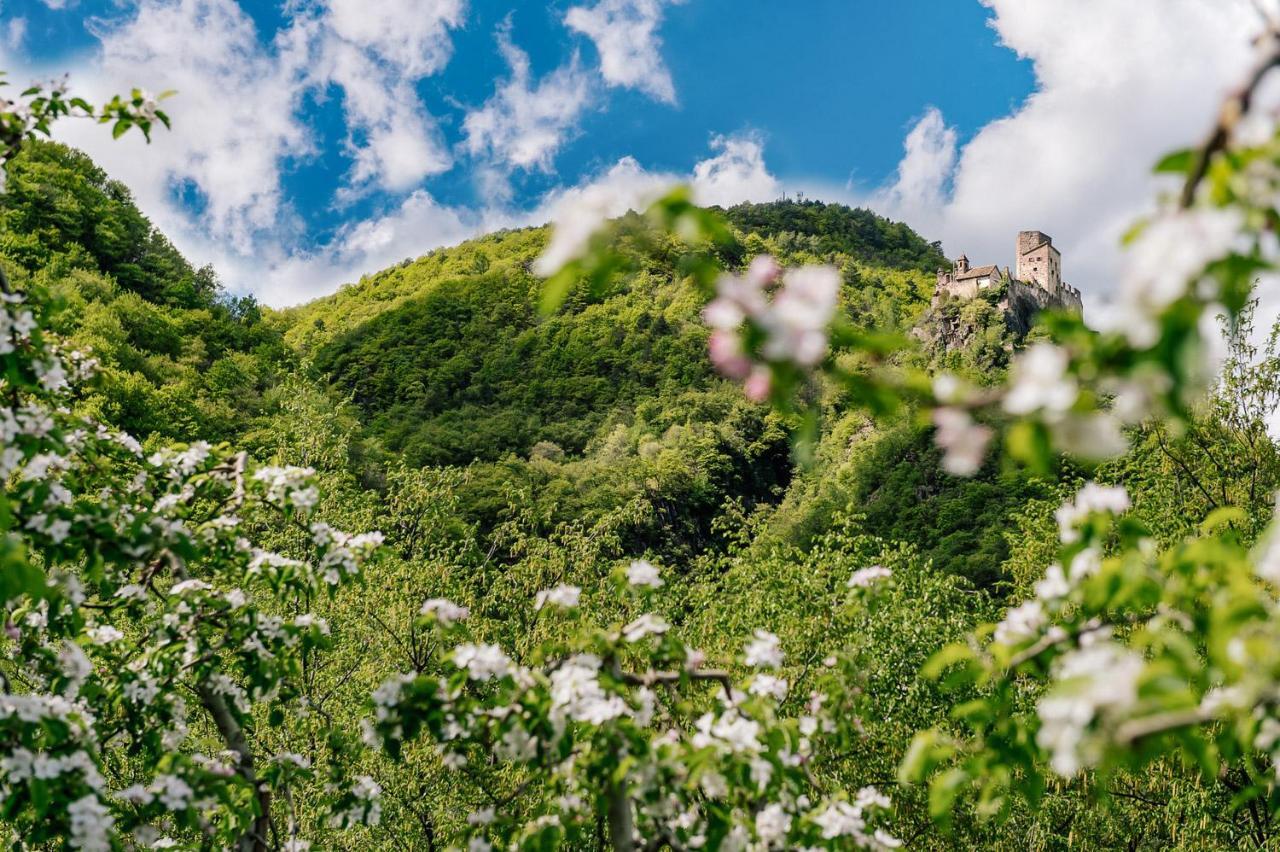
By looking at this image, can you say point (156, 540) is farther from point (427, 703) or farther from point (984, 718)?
point (984, 718)

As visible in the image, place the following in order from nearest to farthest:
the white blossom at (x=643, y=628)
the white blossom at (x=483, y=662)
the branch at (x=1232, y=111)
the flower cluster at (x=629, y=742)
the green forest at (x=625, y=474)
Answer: the branch at (x=1232, y=111), the flower cluster at (x=629, y=742), the white blossom at (x=483, y=662), the white blossom at (x=643, y=628), the green forest at (x=625, y=474)

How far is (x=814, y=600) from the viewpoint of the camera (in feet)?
40.8

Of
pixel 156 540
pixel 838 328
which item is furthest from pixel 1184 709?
pixel 156 540

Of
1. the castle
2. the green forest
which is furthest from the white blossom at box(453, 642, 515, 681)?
the castle

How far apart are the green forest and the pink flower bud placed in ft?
0.96

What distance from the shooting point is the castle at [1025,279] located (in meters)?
80.8

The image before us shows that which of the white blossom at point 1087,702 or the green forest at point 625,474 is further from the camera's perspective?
the green forest at point 625,474

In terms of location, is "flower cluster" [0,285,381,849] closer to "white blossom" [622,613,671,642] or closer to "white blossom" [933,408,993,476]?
"white blossom" [622,613,671,642]

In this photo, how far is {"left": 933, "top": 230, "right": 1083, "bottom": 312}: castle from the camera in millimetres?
80750

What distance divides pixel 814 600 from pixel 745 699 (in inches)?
348

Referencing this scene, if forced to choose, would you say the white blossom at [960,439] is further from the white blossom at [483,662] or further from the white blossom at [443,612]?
the white blossom at [443,612]

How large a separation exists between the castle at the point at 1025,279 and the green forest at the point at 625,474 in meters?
3.76

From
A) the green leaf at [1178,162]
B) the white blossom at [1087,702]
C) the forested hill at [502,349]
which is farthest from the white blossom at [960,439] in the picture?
the forested hill at [502,349]

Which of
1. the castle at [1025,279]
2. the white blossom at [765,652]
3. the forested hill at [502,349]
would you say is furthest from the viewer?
the castle at [1025,279]
